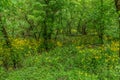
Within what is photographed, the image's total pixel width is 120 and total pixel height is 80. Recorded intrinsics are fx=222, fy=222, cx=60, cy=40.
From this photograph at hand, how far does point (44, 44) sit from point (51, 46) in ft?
2.81

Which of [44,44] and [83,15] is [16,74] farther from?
[83,15]

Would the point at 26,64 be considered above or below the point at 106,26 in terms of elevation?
below

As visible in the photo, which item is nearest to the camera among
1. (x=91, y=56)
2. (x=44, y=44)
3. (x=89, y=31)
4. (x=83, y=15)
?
(x=91, y=56)

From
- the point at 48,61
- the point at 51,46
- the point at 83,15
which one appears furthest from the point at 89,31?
the point at 48,61

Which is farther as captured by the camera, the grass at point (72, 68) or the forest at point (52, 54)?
the forest at point (52, 54)

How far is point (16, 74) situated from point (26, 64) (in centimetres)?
290

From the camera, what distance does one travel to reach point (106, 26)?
68.9 feet

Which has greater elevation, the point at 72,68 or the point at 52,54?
the point at 72,68

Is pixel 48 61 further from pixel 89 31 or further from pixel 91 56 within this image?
pixel 89 31

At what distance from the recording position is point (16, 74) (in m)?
14.8

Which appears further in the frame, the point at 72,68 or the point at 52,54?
the point at 52,54

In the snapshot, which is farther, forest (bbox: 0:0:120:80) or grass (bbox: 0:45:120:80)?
forest (bbox: 0:0:120:80)

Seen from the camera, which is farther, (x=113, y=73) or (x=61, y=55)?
(x=61, y=55)

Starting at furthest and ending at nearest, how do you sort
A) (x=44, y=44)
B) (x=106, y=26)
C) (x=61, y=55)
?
(x=44, y=44), (x=106, y=26), (x=61, y=55)
